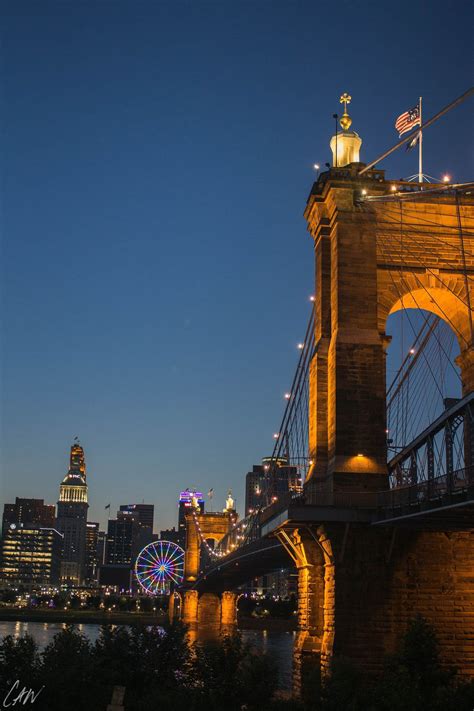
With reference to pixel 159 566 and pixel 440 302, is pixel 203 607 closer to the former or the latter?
pixel 159 566

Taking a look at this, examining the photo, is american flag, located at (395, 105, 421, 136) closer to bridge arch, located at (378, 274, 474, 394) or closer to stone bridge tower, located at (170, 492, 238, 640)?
bridge arch, located at (378, 274, 474, 394)

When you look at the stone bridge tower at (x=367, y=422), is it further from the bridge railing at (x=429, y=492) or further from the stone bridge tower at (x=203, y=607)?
the stone bridge tower at (x=203, y=607)

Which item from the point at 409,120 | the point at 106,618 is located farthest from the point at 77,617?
the point at 409,120

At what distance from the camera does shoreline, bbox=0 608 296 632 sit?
158 metres

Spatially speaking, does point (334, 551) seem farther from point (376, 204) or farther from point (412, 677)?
point (376, 204)

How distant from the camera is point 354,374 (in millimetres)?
41781

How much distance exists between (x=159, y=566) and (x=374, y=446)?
388ft

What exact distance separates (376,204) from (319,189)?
3175 millimetres

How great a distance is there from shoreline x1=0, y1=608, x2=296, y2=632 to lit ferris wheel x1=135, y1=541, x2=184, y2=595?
232 inches

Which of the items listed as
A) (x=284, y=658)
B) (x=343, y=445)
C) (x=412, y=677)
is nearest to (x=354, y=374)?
(x=343, y=445)
